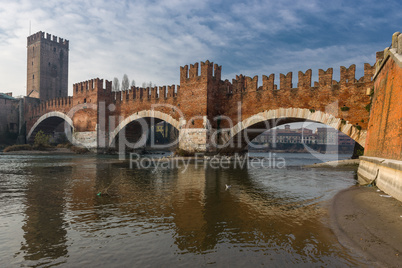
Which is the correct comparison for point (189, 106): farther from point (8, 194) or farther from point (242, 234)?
point (242, 234)

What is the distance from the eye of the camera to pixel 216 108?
20078 millimetres

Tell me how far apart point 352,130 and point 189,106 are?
35.1 feet

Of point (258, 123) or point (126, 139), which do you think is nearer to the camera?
point (258, 123)

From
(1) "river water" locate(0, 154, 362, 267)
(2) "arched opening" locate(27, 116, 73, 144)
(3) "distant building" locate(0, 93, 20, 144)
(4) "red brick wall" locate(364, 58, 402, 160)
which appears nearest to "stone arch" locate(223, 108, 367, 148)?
(4) "red brick wall" locate(364, 58, 402, 160)

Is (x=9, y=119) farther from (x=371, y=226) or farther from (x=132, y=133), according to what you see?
(x=371, y=226)

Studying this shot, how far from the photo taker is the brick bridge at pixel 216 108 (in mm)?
14633

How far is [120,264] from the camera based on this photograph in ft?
10.8

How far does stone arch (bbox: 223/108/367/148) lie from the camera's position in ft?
46.3

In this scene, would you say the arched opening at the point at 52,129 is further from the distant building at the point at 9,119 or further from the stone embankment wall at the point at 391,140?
the stone embankment wall at the point at 391,140

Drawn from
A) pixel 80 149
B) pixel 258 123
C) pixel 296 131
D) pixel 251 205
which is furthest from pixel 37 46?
pixel 296 131

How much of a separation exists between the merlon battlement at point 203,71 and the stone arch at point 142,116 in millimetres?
3300

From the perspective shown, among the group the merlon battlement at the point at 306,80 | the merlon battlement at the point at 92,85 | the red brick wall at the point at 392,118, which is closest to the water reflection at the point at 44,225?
the red brick wall at the point at 392,118

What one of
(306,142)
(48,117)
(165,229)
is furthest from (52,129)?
(306,142)

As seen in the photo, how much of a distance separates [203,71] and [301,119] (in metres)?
7.34
